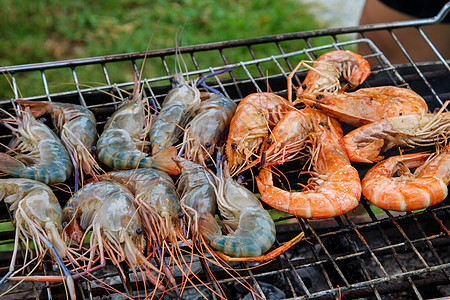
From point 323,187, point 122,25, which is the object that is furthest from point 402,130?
point 122,25

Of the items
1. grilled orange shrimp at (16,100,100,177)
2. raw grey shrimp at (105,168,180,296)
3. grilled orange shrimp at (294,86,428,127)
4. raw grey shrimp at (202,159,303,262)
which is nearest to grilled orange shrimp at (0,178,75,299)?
grilled orange shrimp at (16,100,100,177)

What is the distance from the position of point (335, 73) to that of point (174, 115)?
4.71 feet

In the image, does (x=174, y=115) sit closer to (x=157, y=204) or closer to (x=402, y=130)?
(x=157, y=204)

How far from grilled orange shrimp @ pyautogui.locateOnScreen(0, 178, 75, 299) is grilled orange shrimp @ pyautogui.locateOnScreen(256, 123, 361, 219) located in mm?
1308

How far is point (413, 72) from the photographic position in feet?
13.8

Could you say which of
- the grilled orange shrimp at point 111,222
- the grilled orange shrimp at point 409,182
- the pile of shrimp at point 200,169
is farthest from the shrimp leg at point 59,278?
the grilled orange shrimp at point 409,182

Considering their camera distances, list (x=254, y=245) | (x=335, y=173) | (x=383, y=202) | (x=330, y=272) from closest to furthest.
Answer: (x=254, y=245)
(x=383, y=202)
(x=335, y=173)
(x=330, y=272)

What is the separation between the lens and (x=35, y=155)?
3.29 m

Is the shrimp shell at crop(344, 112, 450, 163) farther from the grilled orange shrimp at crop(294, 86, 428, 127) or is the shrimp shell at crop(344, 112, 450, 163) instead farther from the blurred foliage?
the blurred foliage

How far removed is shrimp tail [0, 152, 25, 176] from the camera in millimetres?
3104

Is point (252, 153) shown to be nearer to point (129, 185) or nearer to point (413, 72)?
point (129, 185)

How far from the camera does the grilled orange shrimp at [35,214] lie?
9.02 feet

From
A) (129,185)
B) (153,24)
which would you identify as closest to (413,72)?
(129,185)

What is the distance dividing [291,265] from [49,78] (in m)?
4.52
